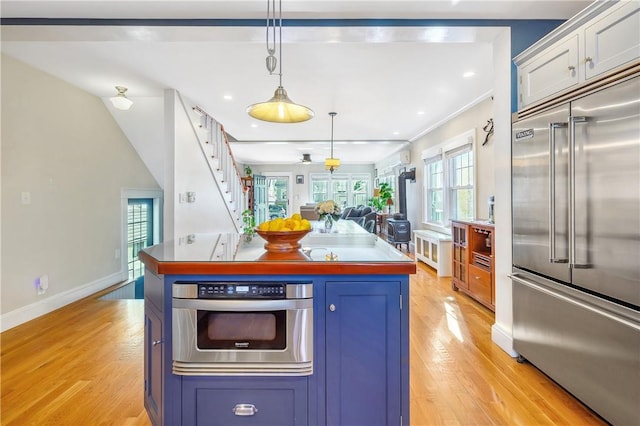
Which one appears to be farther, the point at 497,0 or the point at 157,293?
the point at 497,0

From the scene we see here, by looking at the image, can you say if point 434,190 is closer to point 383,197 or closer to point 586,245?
point 383,197

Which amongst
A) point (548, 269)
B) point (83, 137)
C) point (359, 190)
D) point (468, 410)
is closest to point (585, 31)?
point (548, 269)

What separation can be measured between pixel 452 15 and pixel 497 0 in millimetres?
306

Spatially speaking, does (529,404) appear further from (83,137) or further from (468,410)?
(83,137)

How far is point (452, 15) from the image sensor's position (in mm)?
2521

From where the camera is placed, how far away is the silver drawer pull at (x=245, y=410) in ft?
4.75

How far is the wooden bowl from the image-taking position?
175 cm

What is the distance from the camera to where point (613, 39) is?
173 centimetres

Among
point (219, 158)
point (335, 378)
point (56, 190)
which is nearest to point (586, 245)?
point (335, 378)

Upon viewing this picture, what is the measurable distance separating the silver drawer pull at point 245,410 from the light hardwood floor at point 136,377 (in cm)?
73

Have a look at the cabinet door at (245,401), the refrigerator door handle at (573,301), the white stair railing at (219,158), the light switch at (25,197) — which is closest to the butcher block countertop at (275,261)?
the cabinet door at (245,401)

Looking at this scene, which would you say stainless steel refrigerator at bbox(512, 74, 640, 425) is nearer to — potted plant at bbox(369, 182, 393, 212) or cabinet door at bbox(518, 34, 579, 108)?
cabinet door at bbox(518, 34, 579, 108)

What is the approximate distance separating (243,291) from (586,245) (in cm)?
183

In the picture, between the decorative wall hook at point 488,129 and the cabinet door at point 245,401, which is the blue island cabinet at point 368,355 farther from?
the decorative wall hook at point 488,129
